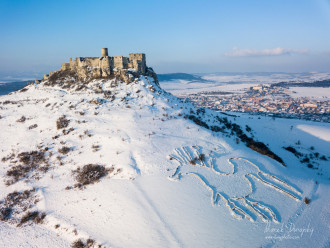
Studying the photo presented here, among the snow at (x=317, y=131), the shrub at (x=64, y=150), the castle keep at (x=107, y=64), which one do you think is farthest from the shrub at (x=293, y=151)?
the shrub at (x=64, y=150)

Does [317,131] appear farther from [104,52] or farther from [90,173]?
[104,52]

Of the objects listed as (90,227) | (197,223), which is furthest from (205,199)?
(90,227)

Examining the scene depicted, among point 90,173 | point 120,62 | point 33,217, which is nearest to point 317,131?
point 120,62

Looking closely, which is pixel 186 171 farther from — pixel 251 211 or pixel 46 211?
pixel 46 211

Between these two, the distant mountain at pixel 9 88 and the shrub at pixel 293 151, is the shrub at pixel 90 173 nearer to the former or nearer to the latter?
the shrub at pixel 293 151

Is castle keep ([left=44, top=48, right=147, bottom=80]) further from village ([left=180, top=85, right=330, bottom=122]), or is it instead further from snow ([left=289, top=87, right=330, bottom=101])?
snow ([left=289, top=87, right=330, bottom=101])

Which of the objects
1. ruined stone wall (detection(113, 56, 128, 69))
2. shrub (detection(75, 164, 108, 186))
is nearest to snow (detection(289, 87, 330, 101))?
ruined stone wall (detection(113, 56, 128, 69))
